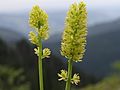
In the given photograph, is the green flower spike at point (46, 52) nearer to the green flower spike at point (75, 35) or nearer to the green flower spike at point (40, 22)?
the green flower spike at point (40, 22)

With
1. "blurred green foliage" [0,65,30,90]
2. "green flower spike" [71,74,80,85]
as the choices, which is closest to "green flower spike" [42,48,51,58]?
"green flower spike" [71,74,80,85]

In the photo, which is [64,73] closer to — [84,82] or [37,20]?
[37,20]

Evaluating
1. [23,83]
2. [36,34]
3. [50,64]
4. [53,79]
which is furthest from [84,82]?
[36,34]

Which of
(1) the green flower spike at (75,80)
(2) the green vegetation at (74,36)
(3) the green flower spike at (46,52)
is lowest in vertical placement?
(1) the green flower spike at (75,80)

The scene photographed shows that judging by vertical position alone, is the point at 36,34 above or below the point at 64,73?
above

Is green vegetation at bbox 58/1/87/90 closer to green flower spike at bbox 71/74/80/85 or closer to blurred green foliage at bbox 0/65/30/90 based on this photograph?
green flower spike at bbox 71/74/80/85

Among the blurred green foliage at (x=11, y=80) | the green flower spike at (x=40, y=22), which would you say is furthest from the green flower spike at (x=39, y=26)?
the blurred green foliage at (x=11, y=80)

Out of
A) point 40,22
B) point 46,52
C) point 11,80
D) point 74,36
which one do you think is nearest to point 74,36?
point 74,36

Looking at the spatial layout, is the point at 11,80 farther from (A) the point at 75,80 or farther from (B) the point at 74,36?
(B) the point at 74,36

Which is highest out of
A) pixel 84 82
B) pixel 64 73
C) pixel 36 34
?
pixel 36 34
